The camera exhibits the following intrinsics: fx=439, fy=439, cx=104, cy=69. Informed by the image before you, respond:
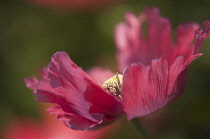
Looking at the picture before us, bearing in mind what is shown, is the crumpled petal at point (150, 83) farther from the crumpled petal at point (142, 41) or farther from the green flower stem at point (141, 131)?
the crumpled petal at point (142, 41)

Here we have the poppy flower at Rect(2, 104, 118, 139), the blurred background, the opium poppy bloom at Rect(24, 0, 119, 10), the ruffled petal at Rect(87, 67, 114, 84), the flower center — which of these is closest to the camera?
the flower center

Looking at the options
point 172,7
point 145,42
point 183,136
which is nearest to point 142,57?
point 145,42

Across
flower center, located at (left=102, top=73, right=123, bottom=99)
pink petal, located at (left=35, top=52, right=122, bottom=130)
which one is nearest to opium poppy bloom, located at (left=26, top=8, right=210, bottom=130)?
pink petal, located at (left=35, top=52, right=122, bottom=130)

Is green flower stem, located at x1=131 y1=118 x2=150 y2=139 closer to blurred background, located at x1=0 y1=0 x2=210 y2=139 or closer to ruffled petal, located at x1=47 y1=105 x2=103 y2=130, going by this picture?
ruffled petal, located at x1=47 y1=105 x2=103 y2=130

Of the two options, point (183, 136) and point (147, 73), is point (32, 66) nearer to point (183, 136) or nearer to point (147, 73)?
point (183, 136)

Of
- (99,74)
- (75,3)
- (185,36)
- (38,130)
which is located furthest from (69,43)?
(185,36)

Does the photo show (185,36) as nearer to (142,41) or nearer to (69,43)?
(142,41)

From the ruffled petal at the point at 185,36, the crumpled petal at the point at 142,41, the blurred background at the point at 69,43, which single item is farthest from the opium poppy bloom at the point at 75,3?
the ruffled petal at the point at 185,36
